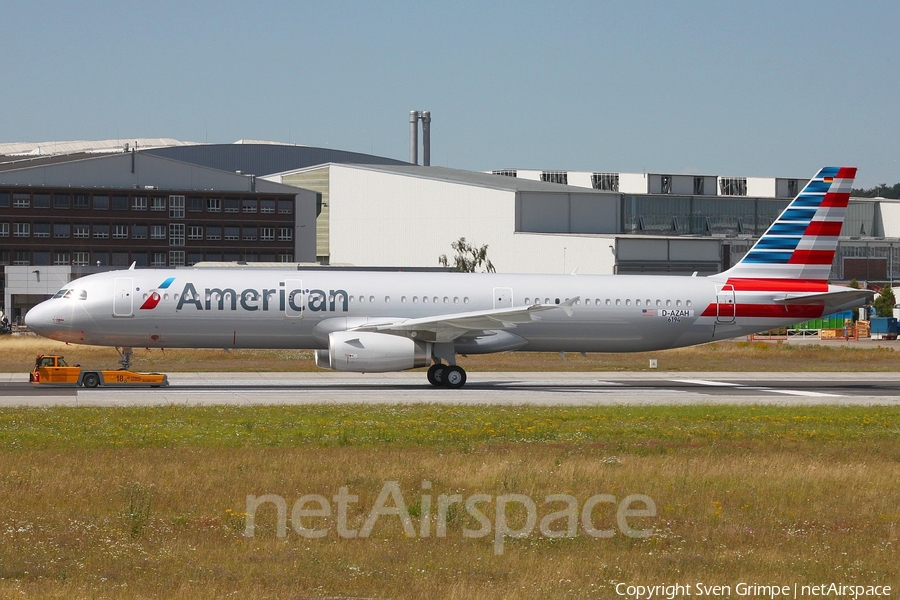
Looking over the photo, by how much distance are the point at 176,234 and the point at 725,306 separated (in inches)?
3205

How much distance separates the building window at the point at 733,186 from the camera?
120 m

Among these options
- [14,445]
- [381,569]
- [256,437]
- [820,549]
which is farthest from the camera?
[256,437]

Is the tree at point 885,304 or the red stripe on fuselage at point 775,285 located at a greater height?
the red stripe on fuselage at point 775,285

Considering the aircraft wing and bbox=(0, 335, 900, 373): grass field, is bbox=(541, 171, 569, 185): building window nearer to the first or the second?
bbox=(0, 335, 900, 373): grass field

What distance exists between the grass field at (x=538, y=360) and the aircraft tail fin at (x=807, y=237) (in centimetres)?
988

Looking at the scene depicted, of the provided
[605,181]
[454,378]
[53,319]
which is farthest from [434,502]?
[605,181]

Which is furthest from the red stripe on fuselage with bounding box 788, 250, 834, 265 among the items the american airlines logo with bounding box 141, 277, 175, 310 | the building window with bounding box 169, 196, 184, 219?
the building window with bounding box 169, 196, 184, 219

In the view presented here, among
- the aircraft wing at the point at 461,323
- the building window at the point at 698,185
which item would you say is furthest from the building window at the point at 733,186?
the aircraft wing at the point at 461,323

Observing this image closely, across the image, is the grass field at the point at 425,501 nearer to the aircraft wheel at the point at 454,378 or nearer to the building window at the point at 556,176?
the aircraft wheel at the point at 454,378

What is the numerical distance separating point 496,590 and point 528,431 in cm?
1221

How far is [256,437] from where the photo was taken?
853 inches

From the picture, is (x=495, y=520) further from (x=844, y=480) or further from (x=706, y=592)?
(x=844, y=480)

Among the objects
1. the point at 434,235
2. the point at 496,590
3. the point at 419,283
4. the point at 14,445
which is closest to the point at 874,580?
the point at 496,590

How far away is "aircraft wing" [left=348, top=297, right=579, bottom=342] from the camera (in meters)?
34.9
